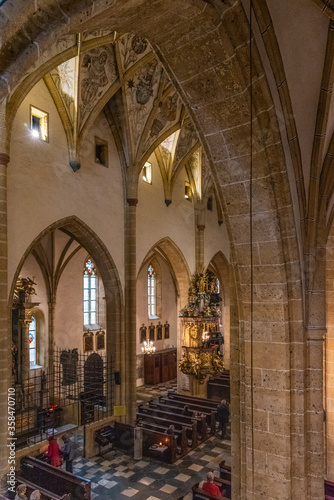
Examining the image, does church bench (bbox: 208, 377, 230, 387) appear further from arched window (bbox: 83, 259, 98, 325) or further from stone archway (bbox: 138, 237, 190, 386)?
arched window (bbox: 83, 259, 98, 325)

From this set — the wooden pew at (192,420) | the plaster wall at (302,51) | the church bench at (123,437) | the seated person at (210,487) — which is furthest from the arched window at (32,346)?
the plaster wall at (302,51)

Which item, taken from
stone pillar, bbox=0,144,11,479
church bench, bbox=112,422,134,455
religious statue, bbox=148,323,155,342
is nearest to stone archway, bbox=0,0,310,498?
stone pillar, bbox=0,144,11,479

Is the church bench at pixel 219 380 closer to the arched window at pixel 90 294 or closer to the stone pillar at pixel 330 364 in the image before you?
the arched window at pixel 90 294

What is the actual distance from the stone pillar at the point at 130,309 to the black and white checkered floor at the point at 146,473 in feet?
5.50

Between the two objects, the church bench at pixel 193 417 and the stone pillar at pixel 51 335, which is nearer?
the church bench at pixel 193 417

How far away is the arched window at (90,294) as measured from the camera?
61.1ft

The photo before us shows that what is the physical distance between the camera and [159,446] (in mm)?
11016

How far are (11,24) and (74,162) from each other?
32.0 feet

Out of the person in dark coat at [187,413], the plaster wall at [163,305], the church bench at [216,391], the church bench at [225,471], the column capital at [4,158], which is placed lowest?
the church bench at [216,391]

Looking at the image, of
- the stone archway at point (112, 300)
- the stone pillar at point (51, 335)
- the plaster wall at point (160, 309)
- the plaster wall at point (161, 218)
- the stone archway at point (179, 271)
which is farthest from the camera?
the plaster wall at point (160, 309)

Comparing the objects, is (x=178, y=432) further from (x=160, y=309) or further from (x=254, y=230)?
(x=160, y=309)

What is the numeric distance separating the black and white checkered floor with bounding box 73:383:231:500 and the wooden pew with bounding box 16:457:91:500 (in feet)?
3.40

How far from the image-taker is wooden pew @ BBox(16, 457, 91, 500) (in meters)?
7.93

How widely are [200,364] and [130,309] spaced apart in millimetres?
5490
